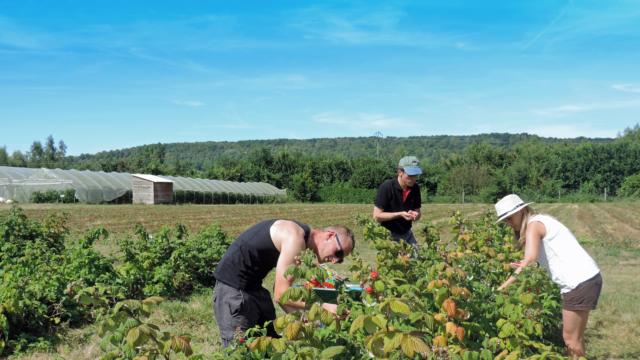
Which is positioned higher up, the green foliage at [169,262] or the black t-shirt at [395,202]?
Result: the black t-shirt at [395,202]

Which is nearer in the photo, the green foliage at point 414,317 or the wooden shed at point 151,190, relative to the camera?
the green foliage at point 414,317

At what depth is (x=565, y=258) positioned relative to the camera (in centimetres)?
372

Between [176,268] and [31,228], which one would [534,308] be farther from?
[31,228]

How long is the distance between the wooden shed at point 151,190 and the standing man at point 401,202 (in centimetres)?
3377

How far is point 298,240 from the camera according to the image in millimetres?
3062

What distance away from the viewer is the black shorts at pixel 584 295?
3682 mm

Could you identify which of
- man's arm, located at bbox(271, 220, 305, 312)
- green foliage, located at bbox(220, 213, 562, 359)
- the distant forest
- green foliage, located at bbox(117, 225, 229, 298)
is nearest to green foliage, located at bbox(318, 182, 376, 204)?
the distant forest

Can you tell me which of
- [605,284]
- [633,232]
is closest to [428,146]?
[633,232]

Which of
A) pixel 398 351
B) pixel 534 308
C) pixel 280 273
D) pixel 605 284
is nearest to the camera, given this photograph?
pixel 398 351

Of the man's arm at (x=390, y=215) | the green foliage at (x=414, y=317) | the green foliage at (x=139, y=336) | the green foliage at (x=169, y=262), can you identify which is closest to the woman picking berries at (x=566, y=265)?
the green foliage at (x=414, y=317)

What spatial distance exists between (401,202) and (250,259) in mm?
2486

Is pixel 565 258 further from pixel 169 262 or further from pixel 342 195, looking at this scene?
pixel 342 195

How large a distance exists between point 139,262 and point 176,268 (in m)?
0.49

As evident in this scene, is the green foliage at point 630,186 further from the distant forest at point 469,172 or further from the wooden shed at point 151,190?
the wooden shed at point 151,190
